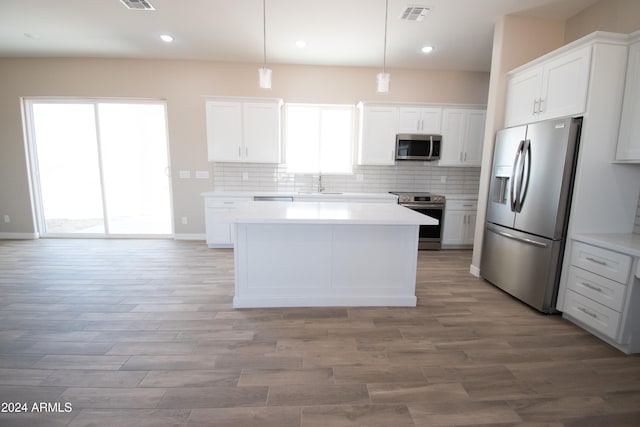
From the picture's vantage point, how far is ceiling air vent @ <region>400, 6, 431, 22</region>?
9.77 ft

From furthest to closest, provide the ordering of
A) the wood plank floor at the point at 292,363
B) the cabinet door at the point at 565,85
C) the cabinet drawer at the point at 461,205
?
1. the cabinet drawer at the point at 461,205
2. the cabinet door at the point at 565,85
3. the wood plank floor at the point at 292,363

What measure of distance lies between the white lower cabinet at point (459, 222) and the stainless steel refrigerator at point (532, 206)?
1.49m

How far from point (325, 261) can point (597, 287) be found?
2.25 m

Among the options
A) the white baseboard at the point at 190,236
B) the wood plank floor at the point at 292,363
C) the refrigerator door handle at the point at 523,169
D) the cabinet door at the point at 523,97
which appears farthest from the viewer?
the white baseboard at the point at 190,236

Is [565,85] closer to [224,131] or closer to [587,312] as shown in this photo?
[587,312]

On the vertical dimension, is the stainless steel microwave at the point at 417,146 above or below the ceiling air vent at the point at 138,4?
below

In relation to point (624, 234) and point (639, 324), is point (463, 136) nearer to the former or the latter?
point (624, 234)

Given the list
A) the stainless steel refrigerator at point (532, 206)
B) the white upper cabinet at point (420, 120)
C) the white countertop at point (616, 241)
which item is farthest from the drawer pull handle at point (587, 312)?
the white upper cabinet at point (420, 120)

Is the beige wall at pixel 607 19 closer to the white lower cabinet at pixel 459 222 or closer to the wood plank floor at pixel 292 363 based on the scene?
the white lower cabinet at pixel 459 222

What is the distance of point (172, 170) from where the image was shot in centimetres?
491

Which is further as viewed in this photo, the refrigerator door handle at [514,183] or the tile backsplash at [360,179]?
the tile backsplash at [360,179]

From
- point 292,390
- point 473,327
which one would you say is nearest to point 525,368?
point 473,327

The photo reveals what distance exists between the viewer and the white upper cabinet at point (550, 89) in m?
2.37

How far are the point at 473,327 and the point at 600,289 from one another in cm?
102
